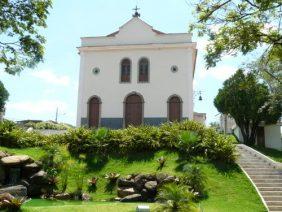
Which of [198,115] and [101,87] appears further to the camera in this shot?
[198,115]

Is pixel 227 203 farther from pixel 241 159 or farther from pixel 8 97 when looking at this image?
pixel 8 97

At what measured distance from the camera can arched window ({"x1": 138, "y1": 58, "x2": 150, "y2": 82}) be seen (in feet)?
115

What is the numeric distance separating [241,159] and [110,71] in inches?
647

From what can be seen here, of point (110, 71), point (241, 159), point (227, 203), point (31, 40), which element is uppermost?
point (110, 71)

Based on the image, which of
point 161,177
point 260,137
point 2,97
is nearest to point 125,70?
point 260,137

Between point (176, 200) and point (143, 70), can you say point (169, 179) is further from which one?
point (143, 70)

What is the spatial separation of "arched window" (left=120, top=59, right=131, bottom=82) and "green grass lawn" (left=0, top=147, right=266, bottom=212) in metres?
13.4

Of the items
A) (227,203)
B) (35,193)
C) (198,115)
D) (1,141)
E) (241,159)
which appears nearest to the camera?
(227,203)

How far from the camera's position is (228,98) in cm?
3603

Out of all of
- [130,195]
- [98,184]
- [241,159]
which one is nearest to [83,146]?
[98,184]

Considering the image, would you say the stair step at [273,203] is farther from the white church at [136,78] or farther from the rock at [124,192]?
the white church at [136,78]

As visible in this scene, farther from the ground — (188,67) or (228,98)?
(188,67)

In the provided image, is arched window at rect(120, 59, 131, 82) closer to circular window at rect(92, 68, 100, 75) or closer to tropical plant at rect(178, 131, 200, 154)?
circular window at rect(92, 68, 100, 75)

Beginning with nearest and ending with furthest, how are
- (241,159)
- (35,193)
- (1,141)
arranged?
(35,193) < (241,159) < (1,141)
